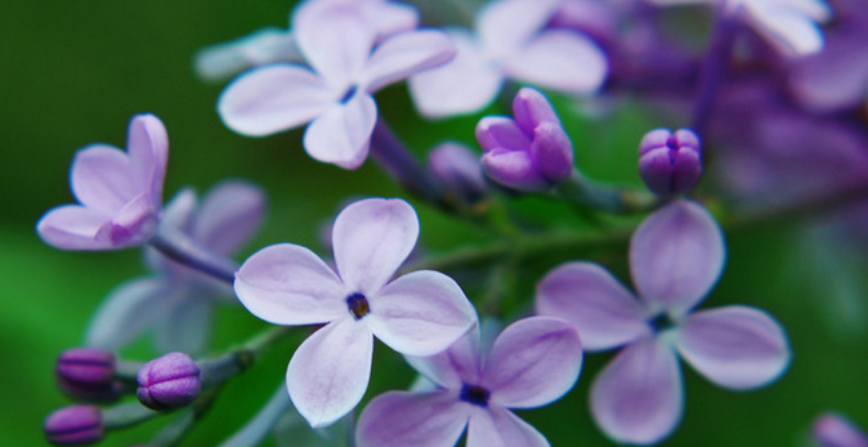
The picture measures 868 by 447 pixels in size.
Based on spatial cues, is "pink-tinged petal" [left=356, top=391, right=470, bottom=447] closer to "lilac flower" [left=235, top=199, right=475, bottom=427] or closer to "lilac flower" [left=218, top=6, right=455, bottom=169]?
"lilac flower" [left=235, top=199, right=475, bottom=427]

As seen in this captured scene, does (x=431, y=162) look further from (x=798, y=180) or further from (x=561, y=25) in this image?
(x=798, y=180)

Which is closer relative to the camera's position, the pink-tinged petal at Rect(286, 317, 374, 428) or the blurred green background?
Result: the pink-tinged petal at Rect(286, 317, 374, 428)

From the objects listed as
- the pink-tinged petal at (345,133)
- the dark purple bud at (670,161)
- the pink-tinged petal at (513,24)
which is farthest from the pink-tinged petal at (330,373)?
the pink-tinged petal at (513,24)

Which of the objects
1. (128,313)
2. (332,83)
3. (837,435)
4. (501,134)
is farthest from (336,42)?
(837,435)

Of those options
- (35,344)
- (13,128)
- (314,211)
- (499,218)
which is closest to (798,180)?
(499,218)

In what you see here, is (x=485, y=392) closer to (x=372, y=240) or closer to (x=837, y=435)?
(x=372, y=240)

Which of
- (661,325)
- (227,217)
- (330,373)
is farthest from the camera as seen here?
(227,217)

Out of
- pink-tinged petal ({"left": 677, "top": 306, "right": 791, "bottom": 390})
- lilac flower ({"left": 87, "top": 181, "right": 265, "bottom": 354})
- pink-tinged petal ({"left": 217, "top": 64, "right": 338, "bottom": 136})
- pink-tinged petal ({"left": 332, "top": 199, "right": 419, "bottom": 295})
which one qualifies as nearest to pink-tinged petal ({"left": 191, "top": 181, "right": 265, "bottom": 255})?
lilac flower ({"left": 87, "top": 181, "right": 265, "bottom": 354})
